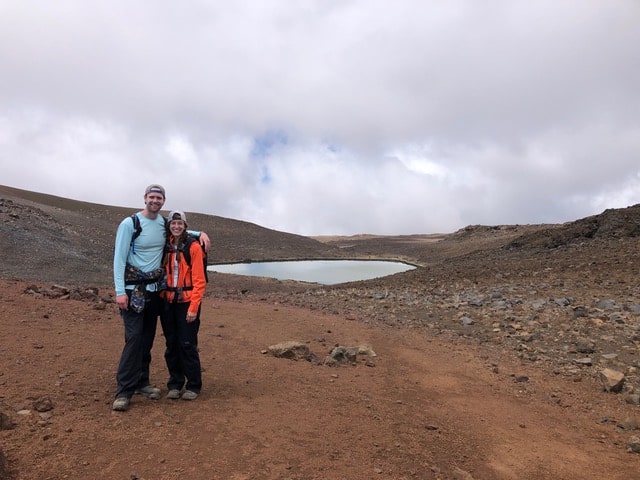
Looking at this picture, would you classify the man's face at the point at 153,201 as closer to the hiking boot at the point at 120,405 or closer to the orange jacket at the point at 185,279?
the orange jacket at the point at 185,279

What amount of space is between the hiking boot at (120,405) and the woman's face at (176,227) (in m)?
1.67

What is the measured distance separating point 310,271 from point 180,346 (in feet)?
106

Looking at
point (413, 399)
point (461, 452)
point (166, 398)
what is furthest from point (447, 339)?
point (166, 398)

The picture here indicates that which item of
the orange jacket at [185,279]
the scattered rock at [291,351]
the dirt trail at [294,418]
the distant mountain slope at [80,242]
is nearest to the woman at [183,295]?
the orange jacket at [185,279]

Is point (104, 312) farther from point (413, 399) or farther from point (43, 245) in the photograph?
point (43, 245)

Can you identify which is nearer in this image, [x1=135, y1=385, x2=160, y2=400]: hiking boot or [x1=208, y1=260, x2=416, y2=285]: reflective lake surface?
[x1=135, y1=385, x2=160, y2=400]: hiking boot

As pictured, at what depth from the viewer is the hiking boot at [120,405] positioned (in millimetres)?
4426

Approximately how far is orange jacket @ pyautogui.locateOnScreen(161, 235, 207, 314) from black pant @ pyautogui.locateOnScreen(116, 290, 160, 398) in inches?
7.2

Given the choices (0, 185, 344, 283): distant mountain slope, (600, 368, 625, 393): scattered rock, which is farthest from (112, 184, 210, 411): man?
(0, 185, 344, 283): distant mountain slope

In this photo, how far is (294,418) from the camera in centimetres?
469

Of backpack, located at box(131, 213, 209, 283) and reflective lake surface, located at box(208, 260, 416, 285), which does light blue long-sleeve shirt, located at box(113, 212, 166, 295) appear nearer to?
backpack, located at box(131, 213, 209, 283)

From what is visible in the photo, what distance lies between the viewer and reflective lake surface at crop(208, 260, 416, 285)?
107 feet

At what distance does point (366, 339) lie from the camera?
30.0 feet

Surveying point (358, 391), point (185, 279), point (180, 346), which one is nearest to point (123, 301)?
point (185, 279)
